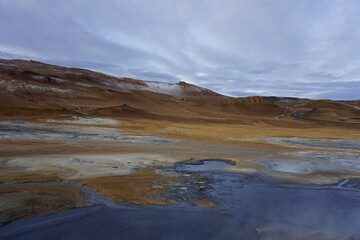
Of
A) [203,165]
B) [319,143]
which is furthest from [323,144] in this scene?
[203,165]

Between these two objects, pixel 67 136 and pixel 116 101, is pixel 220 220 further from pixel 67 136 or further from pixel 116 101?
pixel 116 101

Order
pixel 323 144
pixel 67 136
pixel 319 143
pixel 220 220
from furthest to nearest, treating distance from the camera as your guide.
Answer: pixel 319 143, pixel 323 144, pixel 67 136, pixel 220 220

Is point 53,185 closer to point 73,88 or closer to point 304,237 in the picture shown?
point 304,237

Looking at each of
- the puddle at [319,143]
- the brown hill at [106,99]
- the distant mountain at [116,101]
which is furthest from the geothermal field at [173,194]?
the brown hill at [106,99]

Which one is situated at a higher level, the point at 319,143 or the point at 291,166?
the point at 319,143

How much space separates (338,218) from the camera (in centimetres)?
536

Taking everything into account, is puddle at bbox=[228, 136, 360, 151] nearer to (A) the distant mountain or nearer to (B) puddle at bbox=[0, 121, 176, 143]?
(B) puddle at bbox=[0, 121, 176, 143]

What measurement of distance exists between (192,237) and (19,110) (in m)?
30.3

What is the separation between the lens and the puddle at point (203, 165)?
880 cm

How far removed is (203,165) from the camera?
9539mm

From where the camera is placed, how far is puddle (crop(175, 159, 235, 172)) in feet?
28.9

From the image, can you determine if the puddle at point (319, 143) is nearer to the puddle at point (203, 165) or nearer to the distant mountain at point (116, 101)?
the puddle at point (203, 165)

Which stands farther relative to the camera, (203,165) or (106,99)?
(106,99)

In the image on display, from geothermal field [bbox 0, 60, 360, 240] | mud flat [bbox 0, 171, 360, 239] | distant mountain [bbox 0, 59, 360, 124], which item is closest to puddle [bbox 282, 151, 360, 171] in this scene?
geothermal field [bbox 0, 60, 360, 240]
